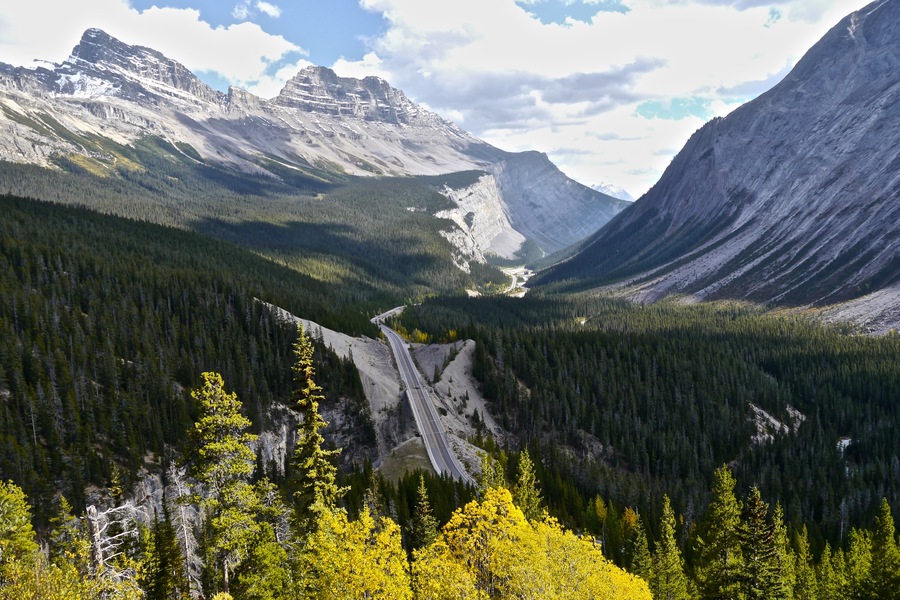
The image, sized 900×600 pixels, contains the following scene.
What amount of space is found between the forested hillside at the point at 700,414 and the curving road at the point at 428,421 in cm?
1451

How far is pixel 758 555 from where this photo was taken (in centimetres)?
3775

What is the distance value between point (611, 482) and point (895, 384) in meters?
87.6

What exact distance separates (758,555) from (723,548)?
4877 millimetres

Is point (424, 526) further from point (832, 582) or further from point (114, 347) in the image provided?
point (114, 347)

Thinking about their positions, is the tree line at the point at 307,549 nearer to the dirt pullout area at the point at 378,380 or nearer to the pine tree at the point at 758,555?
the pine tree at the point at 758,555

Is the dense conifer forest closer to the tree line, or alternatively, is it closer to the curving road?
the tree line

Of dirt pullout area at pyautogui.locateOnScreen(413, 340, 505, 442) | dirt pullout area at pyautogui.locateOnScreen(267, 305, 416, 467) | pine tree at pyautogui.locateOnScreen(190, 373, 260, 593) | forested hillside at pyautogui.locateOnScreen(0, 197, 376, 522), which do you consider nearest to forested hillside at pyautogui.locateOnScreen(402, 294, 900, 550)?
dirt pullout area at pyautogui.locateOnScreen(413, 340, 505, 442)

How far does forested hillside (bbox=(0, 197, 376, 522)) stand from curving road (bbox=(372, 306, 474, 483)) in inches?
415

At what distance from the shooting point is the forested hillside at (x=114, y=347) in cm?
7219

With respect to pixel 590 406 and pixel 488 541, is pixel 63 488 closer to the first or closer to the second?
pixel 488 541

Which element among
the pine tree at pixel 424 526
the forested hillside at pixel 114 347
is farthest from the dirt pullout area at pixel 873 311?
the pine tree at pixel 424 526

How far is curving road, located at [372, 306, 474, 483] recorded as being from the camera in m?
84.6

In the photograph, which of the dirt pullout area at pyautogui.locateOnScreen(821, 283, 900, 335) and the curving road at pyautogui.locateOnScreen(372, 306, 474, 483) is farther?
the dirt pullout area at pyautogui.locateOnScreen(821, 283, 900, 335)

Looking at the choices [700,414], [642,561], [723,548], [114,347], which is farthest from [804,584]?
[114,347]
